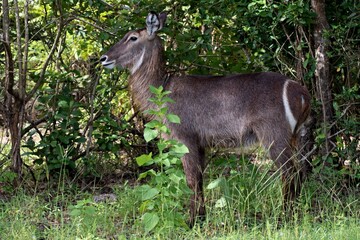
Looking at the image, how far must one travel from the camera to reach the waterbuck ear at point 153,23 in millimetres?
6184

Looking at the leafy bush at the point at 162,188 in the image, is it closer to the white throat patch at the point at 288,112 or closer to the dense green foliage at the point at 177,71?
the dense green foliage at the point at 177,71

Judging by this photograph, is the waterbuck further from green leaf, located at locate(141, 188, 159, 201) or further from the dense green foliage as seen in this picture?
green leaf, located at locate(141, 188, 159, 201)

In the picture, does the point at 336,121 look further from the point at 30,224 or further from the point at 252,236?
the point at 30,224

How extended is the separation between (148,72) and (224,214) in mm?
1559

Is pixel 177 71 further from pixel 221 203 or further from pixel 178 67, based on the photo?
pixel 221 203

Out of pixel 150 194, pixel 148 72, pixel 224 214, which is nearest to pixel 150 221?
pixel 150 194

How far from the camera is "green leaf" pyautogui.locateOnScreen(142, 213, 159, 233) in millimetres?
4785

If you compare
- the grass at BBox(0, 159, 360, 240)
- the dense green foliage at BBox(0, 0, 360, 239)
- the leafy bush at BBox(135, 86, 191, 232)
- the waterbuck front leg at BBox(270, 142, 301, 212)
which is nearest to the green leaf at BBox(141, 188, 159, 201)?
the leafy bush at BBox(135, 86, 191, 232)

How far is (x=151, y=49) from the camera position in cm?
636

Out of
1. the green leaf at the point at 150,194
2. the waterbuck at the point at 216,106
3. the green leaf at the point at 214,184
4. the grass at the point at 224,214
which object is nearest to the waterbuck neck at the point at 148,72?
the waterbuck at the point at 216,106

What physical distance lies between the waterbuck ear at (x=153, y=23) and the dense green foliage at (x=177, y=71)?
22 centimetres

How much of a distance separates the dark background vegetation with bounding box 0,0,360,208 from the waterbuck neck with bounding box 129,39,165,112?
26cm

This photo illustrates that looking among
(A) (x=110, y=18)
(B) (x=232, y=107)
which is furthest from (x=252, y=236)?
(A) (x=110, y=18)

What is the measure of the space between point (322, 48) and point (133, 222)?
2.26m
